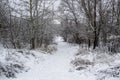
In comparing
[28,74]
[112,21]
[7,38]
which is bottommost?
[28,74]

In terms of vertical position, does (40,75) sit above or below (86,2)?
below

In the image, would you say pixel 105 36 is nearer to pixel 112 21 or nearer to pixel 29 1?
pixel 112 21

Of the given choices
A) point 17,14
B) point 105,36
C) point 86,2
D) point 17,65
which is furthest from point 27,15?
point 17,65

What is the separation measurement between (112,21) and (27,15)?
946 centimetres

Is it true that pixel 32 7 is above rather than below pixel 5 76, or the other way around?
above

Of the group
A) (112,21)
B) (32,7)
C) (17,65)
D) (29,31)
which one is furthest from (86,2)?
(17,65)

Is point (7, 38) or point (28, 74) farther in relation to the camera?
point (7, 38)

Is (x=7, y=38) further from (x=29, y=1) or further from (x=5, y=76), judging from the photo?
(x=5, y=76)

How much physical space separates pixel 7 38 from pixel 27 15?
3461 millimetres

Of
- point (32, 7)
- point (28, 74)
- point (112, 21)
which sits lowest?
point (28, 74)

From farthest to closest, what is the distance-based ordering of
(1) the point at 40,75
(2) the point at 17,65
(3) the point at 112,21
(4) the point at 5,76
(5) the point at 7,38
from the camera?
1. (3) the point at 112,21
2. (5) the point at 7,38
3. (2) the point at 17,65
4. (1) the point at 40,75
5. (4) the point at 5,76

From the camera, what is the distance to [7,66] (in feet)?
28.3

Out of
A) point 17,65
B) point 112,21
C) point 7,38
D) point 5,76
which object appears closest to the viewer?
point 5,76

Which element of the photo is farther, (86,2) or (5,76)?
(86,2)
